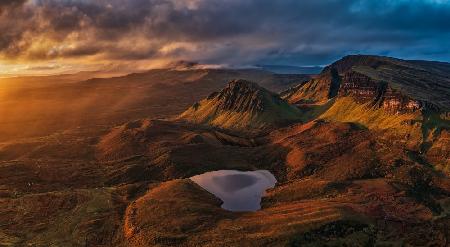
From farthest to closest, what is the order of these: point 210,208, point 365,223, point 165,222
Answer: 1. point 210,208
2. point 165,222
3. point 365,223

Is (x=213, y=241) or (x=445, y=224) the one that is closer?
(x=213, y=241)

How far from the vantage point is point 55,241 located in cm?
17125

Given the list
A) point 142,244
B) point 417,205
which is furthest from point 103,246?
point 417,205

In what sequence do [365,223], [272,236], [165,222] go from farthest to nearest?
1. [165,222]
2. [365,223]
3. [272,236]

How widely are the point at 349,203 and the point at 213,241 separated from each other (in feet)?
202

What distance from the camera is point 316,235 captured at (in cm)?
15625

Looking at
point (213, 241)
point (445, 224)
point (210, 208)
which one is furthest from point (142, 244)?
point (445, 224)

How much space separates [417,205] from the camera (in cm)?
19000

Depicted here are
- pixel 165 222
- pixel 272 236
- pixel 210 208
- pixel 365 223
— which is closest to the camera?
pixel 272 236

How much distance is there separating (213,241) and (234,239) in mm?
7314

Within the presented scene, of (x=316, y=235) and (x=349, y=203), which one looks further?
(x=349, y=203)

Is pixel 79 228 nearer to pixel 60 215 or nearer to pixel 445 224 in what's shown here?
pixel 60 215

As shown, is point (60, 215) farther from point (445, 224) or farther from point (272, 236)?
point (445, 224)

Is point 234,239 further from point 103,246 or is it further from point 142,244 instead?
point 103,246
